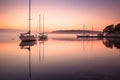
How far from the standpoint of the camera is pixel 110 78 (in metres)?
8.87

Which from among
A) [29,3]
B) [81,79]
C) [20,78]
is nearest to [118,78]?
[81,79]

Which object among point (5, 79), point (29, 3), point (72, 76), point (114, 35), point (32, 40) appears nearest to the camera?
point (5, 79)

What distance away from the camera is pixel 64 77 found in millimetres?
9016

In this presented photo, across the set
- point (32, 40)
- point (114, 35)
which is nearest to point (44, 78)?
point (32, 40)

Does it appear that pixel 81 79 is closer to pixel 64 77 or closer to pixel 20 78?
pixel 64 77

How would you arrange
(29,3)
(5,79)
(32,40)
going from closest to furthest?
(5,79), (29,3), (32,40)

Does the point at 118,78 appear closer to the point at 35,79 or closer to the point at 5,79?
the point at 35,79

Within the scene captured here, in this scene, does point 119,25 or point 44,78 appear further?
point 119,25

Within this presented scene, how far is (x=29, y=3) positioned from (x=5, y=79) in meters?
28.3

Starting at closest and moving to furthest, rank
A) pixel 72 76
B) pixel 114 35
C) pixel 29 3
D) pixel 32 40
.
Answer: pixel 72 76
pixel 29 3
pixel 32 40
pixel 114 35

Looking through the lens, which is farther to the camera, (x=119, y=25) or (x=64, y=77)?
(x=119, y=25)

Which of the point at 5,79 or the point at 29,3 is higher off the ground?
the point at 29,3

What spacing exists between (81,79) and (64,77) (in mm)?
761

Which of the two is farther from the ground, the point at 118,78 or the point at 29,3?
the point at 29,3
